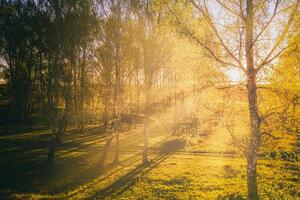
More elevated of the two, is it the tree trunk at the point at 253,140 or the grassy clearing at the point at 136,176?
the tree trunk at the point at 253,140

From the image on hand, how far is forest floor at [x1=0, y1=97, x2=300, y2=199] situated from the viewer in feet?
43.1

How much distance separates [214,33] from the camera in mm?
7566

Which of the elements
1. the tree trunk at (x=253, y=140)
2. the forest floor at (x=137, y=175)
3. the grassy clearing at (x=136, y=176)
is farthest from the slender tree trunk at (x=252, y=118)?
the grassy clearing at (x=136, y=176)

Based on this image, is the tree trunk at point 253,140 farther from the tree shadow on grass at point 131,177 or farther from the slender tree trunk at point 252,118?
the tree shadow on grass at point 131,177

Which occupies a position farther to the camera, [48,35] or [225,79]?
[48,35]

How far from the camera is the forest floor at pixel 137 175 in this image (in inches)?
517

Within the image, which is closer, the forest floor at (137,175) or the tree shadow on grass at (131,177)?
the forest floor at (137,175)

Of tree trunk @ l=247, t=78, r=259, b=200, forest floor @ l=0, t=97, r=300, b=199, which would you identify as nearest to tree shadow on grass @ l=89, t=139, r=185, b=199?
forest floor @ l=0, t=97, r=300, b=199

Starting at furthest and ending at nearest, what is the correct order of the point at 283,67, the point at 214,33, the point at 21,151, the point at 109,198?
the point at 21,151 < the point at 109,198 < the point at 214,33 < the point at 283,67

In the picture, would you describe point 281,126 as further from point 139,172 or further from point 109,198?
point 139,172

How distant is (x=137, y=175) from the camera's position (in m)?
16.8

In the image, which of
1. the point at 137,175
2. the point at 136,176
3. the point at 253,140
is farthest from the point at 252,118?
the point at 137,175

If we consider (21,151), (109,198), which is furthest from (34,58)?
(109,198)

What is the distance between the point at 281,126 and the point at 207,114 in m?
2.63
